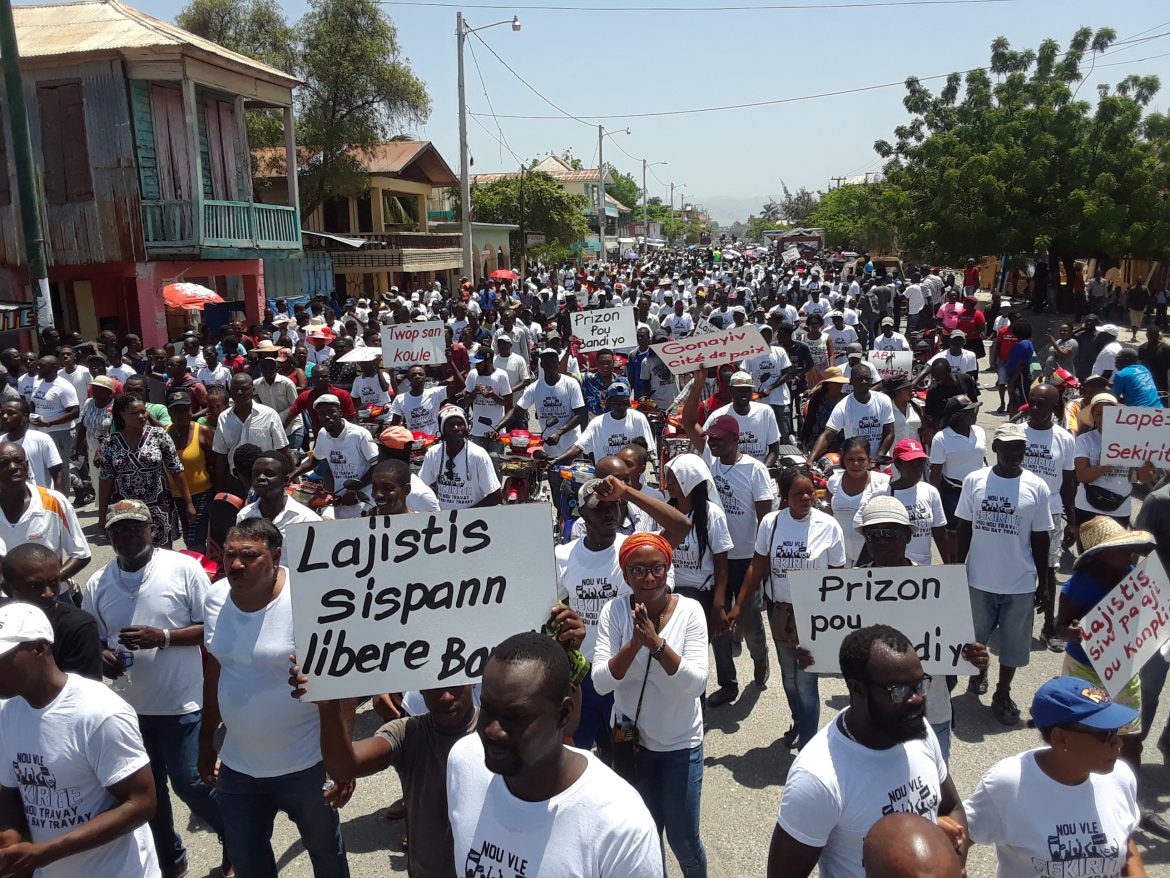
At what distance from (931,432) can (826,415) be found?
3.64ft

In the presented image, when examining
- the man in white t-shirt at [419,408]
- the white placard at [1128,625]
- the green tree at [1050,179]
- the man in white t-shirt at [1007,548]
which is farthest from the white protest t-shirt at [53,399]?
the green tree at [1050,179]

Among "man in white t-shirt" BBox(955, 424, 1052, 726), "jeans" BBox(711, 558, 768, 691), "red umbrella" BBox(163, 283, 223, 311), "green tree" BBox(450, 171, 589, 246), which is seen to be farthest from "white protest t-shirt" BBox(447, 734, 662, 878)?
"green tree" BBox(450, 171, 589, 246)

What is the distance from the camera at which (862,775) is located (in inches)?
106

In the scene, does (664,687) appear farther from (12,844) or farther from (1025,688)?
(1025,688)

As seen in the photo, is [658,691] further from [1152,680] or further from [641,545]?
[1152,680]

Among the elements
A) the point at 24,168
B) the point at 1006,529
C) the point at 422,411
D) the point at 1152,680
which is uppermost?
the point at 24,168

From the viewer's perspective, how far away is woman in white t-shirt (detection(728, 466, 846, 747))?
16.9 feet

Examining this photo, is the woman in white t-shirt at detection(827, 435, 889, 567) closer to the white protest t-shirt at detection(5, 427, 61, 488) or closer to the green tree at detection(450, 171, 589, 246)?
the white protest t-shirt at detection(5, 427, 61, 488)

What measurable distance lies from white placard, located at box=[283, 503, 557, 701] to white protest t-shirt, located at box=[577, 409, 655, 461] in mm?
4209

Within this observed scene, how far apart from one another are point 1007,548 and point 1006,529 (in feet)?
0.35

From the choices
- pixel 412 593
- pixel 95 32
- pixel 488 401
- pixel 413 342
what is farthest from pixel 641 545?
pixel 95 32

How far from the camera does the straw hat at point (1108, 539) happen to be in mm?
4195

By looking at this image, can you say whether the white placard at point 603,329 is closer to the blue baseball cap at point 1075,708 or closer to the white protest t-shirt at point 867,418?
the white protest t-shirt at point 867,418

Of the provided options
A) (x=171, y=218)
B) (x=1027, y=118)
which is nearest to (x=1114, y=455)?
(x=171, y=218)
